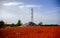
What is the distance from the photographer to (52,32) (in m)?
5.80

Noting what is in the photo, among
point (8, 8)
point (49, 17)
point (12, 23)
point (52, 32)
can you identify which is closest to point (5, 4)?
point (8, 8)

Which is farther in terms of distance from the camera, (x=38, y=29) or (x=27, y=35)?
(x=38, y=29)


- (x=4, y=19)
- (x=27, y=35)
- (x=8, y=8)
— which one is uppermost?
(x=8, y=8)

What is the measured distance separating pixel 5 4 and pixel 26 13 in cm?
93

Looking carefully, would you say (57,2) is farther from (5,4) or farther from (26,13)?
(5,4)

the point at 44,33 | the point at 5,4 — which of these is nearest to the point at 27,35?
the point at 44,33

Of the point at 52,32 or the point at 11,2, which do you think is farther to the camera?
the point at 11,2

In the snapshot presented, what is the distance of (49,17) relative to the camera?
284 inches

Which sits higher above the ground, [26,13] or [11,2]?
[11,2]

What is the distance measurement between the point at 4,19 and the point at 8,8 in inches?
18.6

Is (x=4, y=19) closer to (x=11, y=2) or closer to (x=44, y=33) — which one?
(x=11, y=2)

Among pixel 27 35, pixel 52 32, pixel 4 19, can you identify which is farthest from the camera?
pixel 4 19

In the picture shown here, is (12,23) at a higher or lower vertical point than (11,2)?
lower

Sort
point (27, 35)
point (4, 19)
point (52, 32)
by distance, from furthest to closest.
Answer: point (4, 19) → point (52, 32) → point (27, 35)
